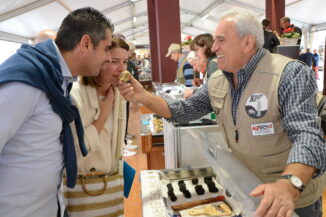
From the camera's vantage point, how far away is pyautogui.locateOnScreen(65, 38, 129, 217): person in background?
145 cm

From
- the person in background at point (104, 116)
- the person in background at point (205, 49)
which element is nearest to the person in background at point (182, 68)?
the person in background at point (205, 49)

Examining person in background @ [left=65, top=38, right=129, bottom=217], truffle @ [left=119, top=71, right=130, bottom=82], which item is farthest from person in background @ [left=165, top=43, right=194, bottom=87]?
person in background @ [left=65, top=38, right=129, bottom=217]

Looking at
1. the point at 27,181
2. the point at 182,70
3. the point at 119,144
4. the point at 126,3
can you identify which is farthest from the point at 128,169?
the point at 126,3

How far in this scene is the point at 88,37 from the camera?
1272 millimetres

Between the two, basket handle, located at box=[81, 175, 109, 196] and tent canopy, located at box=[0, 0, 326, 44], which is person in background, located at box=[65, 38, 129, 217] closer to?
basket handle, located at box=[81, 175, 109, 196]

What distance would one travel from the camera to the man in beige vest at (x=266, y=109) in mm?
1201

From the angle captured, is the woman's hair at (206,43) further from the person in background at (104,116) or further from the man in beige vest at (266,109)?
the person in background at (104,116)

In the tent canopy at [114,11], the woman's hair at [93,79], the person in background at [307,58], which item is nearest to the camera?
the woman's hair at [93,79]

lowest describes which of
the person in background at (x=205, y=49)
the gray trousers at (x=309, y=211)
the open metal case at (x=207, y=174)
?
the gray trousers at (x=309, y=211)

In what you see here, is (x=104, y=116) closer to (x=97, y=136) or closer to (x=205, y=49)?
(x=97, y=136)

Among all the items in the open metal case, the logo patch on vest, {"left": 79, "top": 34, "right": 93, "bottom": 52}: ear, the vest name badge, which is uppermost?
{"left": 79, "top": 34, "right": 93, "bottom": 52}: ear

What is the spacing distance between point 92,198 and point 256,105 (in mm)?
991

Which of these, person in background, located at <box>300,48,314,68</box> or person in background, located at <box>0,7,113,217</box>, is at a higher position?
person in background, located at <box>300,48,314,68</box>

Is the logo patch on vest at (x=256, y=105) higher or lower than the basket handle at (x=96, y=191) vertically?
higher
